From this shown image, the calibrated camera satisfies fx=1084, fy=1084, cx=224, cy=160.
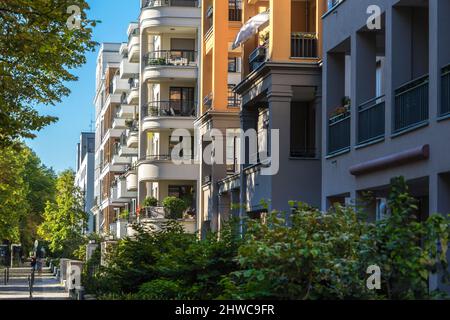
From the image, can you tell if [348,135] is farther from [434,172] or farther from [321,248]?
[321,248]

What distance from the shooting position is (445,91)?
2038cm

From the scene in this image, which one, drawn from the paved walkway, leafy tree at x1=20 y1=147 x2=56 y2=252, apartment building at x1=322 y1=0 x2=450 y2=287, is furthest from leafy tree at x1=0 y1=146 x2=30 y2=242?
leafy tree at x1=20 y1=147 x2=56 y2=252

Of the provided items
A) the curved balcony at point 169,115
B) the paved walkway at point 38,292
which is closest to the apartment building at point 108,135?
the curved balcony at point 169,115

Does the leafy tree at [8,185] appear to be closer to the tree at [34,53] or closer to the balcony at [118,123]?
the tree at [34,53]

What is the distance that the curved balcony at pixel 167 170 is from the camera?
56.1 meters

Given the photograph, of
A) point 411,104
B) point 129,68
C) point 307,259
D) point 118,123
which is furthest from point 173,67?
point 307,259

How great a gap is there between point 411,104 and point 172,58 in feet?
121

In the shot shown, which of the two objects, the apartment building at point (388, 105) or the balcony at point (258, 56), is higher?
the balcony at point (258, 56)

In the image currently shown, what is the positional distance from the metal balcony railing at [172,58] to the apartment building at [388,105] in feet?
89.5

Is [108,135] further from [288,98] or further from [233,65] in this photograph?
[288,98]

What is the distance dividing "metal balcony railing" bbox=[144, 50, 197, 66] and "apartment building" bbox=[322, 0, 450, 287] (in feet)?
89.5

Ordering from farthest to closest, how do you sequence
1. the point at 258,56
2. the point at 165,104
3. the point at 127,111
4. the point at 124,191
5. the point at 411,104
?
the point at 127,111, the point at 124,191, the point at 165,104, the point at 258,56, the point at 411,104
